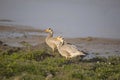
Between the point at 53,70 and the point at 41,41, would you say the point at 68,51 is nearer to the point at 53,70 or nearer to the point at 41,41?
the point at 53,70

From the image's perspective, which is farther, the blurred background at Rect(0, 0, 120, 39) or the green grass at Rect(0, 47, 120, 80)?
the blurred background at Rect(0, 0, 120, 39)

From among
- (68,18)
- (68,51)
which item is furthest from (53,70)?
(68,18)

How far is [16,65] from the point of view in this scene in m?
12.0

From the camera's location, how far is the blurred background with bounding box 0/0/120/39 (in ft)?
88.6

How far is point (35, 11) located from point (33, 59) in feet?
69.7

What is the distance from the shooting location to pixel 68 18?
33.3m

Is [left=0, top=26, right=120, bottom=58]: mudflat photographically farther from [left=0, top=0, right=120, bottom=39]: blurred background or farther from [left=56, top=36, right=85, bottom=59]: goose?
[left=56, top=36, right=85, bottom=59]: goose

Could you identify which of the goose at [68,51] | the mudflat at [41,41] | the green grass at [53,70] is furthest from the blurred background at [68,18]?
the green grass at [53,70]

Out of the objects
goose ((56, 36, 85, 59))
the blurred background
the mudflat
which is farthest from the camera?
the blurred background

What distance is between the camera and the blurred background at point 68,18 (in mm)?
27016

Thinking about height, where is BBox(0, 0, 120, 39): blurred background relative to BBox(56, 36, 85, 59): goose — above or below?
above

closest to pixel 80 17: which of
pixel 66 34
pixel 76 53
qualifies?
pixel 66 34

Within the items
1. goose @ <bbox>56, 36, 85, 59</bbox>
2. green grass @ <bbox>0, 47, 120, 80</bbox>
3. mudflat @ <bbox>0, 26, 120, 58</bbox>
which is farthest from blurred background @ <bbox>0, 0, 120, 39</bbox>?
green grass @ <bbox>0, 47, 120, 80</bbox>

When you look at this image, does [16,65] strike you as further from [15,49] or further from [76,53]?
[15,49]
